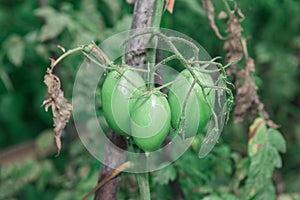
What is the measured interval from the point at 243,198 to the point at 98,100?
565mm

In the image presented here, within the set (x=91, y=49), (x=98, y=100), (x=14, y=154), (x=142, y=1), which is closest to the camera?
(x=91, y=49)

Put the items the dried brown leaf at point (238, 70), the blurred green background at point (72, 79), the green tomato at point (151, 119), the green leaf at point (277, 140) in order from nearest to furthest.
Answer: the green tomato at point (151, 119), the dried brown leaf at point (238, 70), the green leaf at point (277, 140), the blurred green background at point (72, 79)

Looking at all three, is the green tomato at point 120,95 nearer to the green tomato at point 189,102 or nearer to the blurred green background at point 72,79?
the green tomato at point 189,102

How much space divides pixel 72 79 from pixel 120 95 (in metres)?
1.28

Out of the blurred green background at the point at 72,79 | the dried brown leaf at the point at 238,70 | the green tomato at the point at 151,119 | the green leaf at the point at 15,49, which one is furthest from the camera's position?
the green leaf at the point at 15,49

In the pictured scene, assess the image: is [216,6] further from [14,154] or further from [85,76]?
[14,154]

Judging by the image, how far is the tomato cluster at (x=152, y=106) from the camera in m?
1.08

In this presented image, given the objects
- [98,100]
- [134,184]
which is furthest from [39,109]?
[134,184]

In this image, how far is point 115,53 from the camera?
1.65 meters

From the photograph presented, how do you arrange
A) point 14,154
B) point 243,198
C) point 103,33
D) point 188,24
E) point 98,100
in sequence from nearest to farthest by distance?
point 243,198, point 98,100, point 103,33, point 188,24, point 14,154

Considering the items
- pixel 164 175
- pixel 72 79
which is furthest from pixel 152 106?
pixel 72 79

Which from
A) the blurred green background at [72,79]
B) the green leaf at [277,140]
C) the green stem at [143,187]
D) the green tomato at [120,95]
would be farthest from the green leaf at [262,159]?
A: the green tomato at [120,95]

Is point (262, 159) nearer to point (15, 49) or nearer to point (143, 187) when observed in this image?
point (143, 187)

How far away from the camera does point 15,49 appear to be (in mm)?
2291
